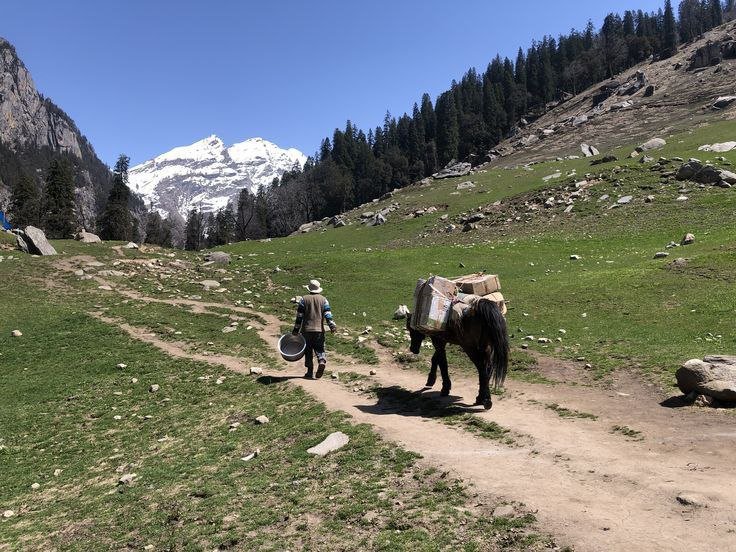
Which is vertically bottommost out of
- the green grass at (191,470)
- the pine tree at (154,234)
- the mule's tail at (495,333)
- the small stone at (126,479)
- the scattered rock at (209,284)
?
the small stone at (126,479)

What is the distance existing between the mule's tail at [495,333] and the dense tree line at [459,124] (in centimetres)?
12010

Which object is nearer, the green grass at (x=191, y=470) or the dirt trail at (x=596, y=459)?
the dirt trail at (x=596, y=459)

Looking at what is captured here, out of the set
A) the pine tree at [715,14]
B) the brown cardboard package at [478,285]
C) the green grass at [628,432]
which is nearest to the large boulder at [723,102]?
the brown cardboard package at [478,285]

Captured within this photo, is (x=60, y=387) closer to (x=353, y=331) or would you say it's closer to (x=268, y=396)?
(x=268, y=396)

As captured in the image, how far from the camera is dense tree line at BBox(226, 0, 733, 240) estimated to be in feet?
447

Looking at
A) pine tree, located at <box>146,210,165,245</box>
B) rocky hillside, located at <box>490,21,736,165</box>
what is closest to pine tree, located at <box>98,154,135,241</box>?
pine tree, located at <box>146,210,165,245</box>

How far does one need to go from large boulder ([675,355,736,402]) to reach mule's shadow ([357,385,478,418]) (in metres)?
4.73

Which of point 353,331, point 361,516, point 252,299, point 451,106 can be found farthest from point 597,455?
point 451,106

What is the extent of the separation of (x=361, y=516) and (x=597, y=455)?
427 centimetres

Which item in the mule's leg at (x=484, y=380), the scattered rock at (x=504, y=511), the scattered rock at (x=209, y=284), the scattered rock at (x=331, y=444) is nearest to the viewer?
the scattered rock at (x=504, y=511)

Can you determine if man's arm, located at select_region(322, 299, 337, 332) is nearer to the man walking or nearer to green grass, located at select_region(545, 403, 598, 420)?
the man walking

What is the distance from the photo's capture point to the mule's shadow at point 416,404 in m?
11.9

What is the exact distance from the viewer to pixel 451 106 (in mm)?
156875

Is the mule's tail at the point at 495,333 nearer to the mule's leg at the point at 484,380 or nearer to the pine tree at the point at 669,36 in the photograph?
the mule's leg at the point at 484,380
